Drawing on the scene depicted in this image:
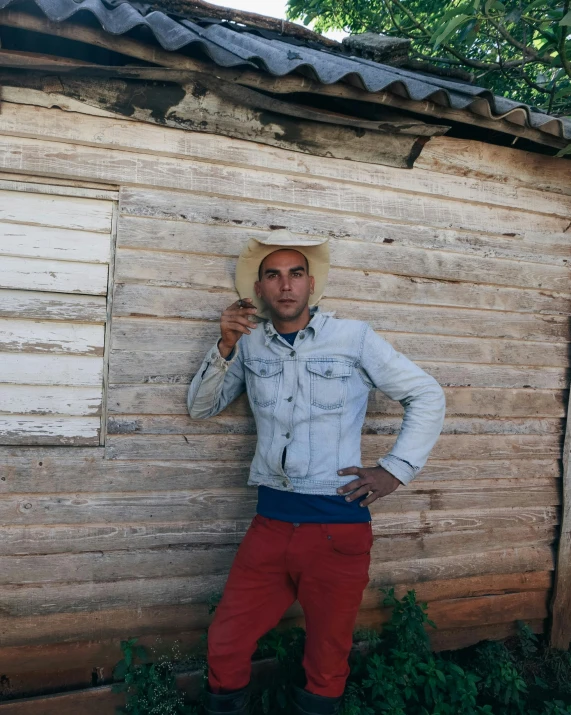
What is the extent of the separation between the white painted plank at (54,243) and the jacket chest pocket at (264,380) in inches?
38.6

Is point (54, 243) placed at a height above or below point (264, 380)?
above

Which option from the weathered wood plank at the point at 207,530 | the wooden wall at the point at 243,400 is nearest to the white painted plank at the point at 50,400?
the wooden wall at the point at 243,400

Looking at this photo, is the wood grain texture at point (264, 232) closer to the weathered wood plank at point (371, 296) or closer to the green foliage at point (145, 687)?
the weathered wood plank at point (371, 296)

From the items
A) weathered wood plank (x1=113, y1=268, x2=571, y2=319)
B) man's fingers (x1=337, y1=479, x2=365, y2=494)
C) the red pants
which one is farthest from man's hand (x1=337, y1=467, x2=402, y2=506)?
weathered wood plank (x1=113, y1=268, x2=571, y2=319)

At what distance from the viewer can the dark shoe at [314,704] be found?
265 centimetres

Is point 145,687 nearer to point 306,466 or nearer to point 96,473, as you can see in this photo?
point 96,473

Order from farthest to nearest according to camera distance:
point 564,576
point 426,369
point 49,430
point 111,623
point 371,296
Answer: point 564,576 < point 426,369 < point 371,296 < point 111,623 < point 49,430

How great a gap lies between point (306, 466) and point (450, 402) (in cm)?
145

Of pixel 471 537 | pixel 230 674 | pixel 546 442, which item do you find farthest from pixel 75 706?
pixel 546 442

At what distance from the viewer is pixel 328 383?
2.80 metres

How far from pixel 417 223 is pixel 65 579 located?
114 inches

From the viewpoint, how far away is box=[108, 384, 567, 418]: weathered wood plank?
312 cm

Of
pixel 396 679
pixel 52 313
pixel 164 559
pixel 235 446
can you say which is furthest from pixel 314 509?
pixel 52 313

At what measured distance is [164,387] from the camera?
10.4 ft
